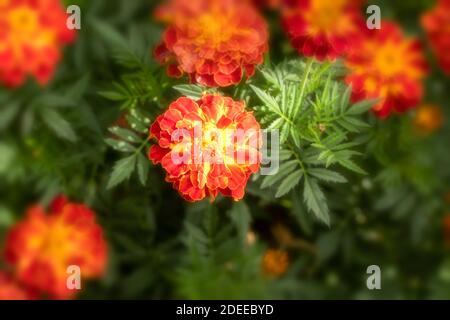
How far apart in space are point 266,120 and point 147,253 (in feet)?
1.61

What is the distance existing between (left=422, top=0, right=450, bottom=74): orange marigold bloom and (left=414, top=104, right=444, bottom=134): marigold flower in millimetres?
123

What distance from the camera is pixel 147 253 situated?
134 centimetres

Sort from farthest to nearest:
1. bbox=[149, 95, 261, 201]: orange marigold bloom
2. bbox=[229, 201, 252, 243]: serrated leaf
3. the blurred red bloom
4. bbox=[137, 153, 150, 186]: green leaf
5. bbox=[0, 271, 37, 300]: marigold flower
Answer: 1. the blurred red bloom
2. bbox=[0, 271, 37, 300]: marigold flower
3. bbox=[229, 201, 252, 243]: serrated leaf
4. bbox=[137, 153, 150, 186]: green leaf
5. bbox=[149, 95, 261, 201]: orange marigold bloom

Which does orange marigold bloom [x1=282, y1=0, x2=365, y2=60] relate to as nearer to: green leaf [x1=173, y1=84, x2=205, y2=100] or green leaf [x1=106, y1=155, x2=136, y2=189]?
green leaf [x1=173, y1=84, x2=205, y2=100]

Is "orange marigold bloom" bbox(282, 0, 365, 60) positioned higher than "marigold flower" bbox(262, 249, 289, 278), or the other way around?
"orange marigold bloom" bbox(282, 0, 365, 60)

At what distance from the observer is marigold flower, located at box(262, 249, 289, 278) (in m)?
1.38

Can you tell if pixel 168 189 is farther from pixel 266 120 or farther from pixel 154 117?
pixel 266 120

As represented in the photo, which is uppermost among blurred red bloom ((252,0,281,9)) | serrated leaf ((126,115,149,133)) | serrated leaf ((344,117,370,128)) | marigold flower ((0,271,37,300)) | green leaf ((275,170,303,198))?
blurred red bloom ((252,0,281,9))

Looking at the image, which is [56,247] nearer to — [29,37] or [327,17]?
[29,37]

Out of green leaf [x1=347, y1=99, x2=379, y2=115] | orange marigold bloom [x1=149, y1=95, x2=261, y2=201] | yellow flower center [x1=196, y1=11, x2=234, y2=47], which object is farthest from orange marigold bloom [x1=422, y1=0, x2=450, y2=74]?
orange marigold bloom [x1=149, y1=95, x2=261, y2=201]

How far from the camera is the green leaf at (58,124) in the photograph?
3.87ft
